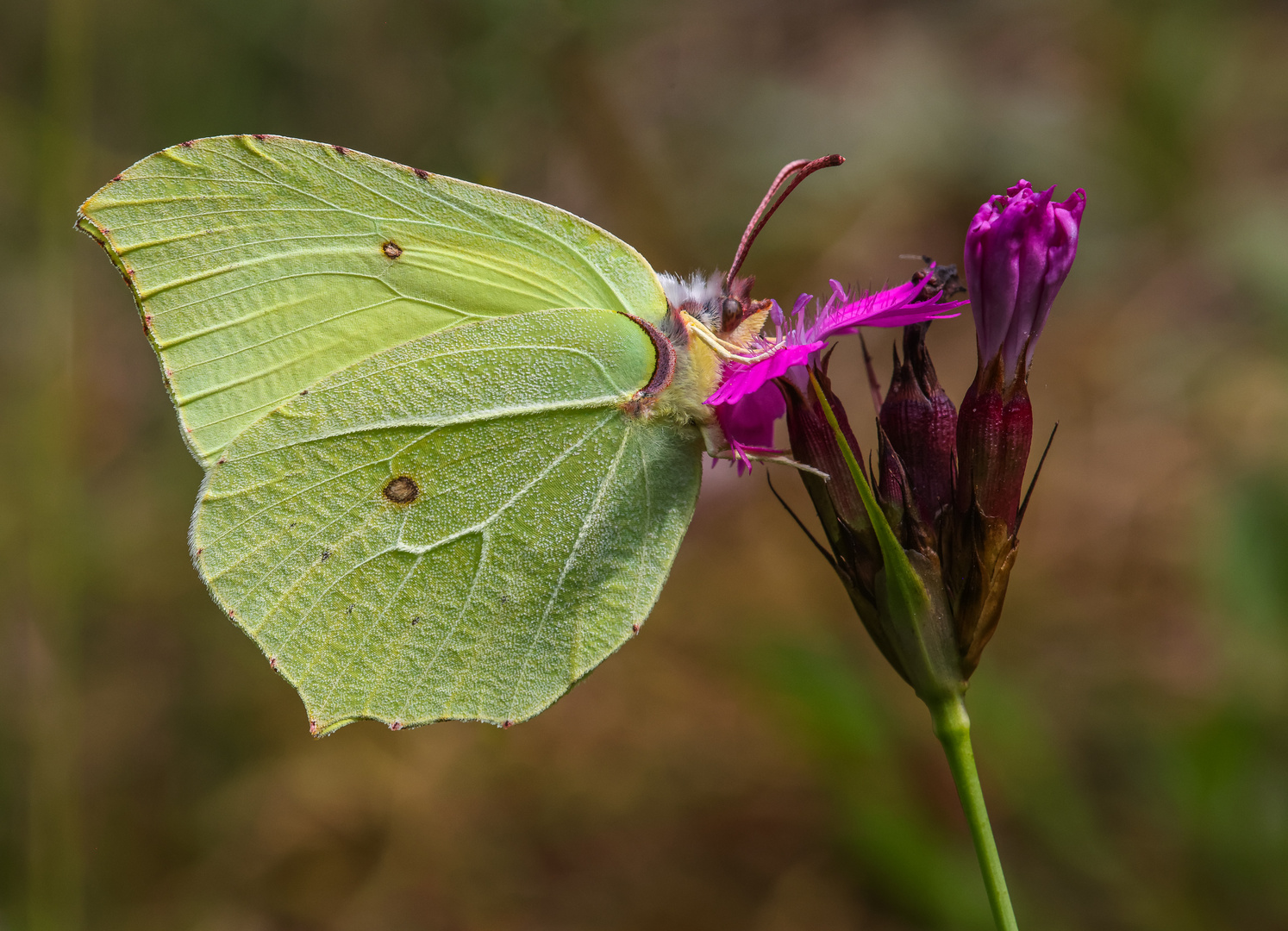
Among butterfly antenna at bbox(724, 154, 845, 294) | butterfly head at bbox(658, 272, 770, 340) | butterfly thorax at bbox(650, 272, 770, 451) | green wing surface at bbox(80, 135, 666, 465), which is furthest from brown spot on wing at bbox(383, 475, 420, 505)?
butterfly antenna at bbox(724, 154, 845, 294)

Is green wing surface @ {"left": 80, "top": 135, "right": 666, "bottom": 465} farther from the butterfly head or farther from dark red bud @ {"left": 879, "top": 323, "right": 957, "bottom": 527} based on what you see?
dark red bud @ {"left": 879, "top": 323, "right": 957, "bottom": 527}

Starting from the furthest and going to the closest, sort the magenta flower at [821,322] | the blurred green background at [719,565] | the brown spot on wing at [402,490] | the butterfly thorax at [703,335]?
the blurred green background at [719,565] < the brown spot on wing at [402,490] < the butterfly thorax at [703,335] < the magenta flower at [821,322]

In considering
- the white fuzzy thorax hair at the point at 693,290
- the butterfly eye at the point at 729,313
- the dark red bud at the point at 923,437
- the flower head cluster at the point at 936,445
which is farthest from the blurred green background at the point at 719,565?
the dark red bud at the point at 923,437

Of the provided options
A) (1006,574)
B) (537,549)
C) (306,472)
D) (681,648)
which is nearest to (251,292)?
(306,472)

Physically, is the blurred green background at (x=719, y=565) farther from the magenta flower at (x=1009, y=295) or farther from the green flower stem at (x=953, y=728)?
the green flower stem at (x=953, y=728)

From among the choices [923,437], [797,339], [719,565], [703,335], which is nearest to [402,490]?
[703,335]

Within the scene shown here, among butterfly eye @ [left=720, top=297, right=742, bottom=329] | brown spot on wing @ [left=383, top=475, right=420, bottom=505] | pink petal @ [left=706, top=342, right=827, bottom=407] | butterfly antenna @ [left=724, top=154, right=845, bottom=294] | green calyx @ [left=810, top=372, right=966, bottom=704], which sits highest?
butterfly antenna @ [left=724, top=154, right=845, bottom=294]
